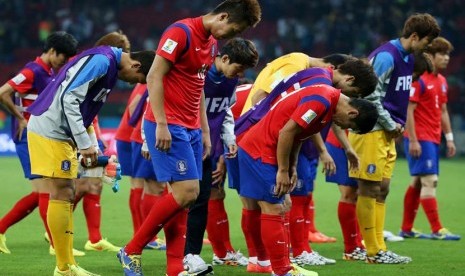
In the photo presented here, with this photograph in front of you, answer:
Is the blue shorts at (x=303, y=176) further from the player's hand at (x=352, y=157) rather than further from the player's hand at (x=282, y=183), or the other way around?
the player's hand at (x=282, y=183)

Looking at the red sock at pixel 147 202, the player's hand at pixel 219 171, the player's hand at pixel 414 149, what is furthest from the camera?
the player's hand at pixel 414 149

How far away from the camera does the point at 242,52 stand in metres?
7.79

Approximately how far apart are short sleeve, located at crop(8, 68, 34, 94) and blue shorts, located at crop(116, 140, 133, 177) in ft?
5.26

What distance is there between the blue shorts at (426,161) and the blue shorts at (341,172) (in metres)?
2.04

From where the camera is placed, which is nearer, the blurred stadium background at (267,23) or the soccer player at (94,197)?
the soccer player at (94,197)

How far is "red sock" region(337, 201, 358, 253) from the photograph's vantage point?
29.3 ft

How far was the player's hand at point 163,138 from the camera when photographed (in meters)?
6.63

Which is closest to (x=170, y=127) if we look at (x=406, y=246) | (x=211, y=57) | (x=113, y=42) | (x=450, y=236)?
(x=211, y=57)

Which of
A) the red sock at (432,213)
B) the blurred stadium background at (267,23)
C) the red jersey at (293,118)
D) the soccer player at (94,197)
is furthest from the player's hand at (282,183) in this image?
→ the blurred stadium background at (267,23)

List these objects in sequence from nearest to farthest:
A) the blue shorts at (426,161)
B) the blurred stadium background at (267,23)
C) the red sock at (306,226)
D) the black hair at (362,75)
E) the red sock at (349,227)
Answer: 1. the black hair at (362,75)
2. the red sock at (306,226)
3. the red sock at (349,227)
4. the blue shorts at (426,161)
5. the blurred stadium background at (267,23)

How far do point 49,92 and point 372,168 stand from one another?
301cm

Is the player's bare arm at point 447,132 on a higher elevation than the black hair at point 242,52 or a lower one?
lower

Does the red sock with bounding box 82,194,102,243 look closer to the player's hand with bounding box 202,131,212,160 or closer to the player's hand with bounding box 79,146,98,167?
the player's hand with bounding box 202,131,212,160

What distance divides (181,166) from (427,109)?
5.28 m
